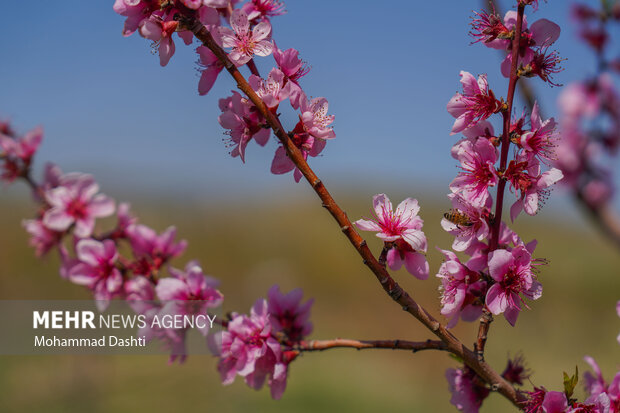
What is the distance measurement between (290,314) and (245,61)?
623mm

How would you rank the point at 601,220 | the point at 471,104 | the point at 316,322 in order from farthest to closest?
the point at 316,322, the point at 601,220, the point at 471,104

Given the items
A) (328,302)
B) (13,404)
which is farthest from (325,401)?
(328,302)

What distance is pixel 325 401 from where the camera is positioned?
4.53m

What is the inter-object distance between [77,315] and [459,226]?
4.67ft

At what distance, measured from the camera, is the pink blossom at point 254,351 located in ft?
3.41

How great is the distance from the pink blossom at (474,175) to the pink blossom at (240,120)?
352 millimetres

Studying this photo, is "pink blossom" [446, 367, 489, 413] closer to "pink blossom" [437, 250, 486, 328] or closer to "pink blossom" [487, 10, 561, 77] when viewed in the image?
"pink blossom" [437, 250, 486, 328]

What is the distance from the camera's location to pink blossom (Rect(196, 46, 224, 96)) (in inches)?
36.5

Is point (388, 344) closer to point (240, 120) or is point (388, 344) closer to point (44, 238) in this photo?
point (240, 120)

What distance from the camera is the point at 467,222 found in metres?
0.87

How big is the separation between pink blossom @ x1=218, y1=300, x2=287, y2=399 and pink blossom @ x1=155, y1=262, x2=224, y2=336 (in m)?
0.10

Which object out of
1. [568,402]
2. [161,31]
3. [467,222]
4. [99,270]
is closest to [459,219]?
[467,222]

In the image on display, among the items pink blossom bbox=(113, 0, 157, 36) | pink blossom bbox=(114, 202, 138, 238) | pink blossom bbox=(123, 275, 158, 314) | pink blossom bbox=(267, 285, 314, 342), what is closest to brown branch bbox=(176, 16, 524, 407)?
pink blossom bbox=(113, 0, 157, 36)

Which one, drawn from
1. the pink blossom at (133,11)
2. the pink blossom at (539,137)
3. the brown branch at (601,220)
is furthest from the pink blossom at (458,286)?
the brown branch at (601,220)
